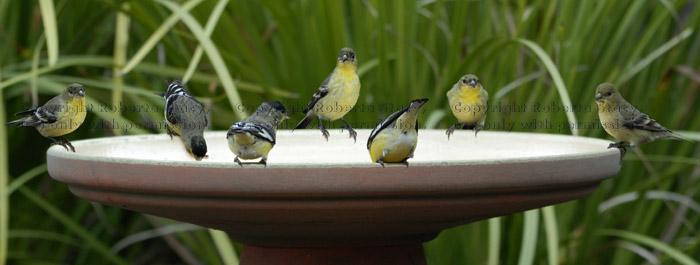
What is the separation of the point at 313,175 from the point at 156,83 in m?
1.84

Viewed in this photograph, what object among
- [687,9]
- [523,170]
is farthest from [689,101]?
[523,170]

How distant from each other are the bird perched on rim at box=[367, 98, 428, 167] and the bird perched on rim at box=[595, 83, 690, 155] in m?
0.42

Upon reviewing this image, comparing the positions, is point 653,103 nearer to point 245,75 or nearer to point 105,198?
point 245,75

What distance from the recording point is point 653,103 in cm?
214

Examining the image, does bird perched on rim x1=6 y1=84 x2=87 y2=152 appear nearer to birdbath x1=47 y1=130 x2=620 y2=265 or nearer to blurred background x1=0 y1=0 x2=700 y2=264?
birdbath x1=47 y1=130 x2=620 y2=265

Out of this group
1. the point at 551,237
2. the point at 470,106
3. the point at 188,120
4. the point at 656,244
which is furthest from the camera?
the point at 656,244

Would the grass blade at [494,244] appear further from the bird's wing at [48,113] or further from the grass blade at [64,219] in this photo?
the grass blade at [64,219]

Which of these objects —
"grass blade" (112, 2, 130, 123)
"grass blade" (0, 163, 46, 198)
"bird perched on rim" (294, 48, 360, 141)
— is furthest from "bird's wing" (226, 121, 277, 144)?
"grass blade" (112, 2, 130, 123)

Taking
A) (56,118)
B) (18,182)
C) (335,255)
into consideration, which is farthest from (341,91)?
(18,182)

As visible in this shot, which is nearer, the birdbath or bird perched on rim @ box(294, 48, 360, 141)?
the birdbath

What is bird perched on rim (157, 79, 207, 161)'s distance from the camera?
3.46ft

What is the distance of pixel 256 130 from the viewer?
1.01 metres

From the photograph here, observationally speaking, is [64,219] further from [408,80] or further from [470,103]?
[470,103]

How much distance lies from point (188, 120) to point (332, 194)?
27 centimetres
